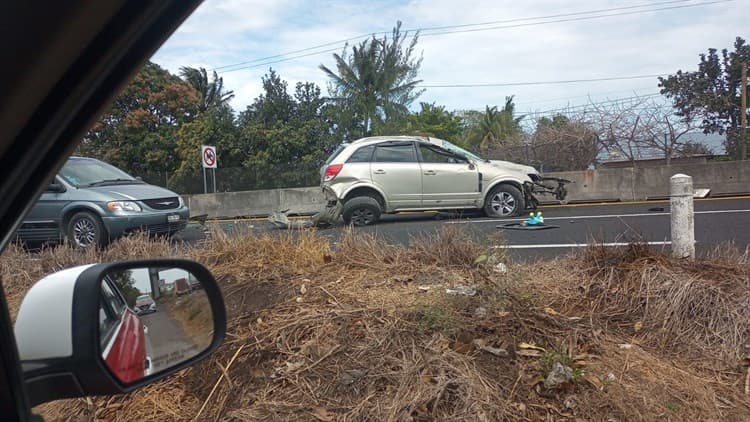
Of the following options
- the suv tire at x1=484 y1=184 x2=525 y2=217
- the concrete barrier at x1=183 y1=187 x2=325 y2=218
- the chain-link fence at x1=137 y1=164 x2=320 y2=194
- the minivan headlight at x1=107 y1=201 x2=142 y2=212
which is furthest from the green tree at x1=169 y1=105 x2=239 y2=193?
the suv tire at x1=484 y1=184 x2=525 y2=217

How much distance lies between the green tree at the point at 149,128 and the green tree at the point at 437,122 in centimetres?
1404

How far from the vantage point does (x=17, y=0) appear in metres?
0.99

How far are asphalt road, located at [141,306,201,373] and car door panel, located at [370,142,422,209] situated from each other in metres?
8.73

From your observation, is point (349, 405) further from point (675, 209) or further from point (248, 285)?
point (675, 209)

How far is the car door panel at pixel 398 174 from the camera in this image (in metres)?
10.5

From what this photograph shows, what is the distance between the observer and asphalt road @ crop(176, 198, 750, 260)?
213 inches

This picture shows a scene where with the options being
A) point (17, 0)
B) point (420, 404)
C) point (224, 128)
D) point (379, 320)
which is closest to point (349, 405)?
point (420, 404)

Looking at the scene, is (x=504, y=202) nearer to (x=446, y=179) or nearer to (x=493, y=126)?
(x=446, y=179)

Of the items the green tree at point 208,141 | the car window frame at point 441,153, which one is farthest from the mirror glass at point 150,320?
the green tree at point 208,141

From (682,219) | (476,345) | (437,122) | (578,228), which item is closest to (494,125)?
(437,122)

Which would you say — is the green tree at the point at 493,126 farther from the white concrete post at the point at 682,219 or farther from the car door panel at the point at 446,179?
the white concrete post at the point at 682,219

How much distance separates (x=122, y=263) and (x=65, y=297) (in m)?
0.25

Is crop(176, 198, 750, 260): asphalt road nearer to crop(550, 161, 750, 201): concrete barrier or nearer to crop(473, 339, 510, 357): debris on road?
crop(550, 161, 750, 201): concrete barrier

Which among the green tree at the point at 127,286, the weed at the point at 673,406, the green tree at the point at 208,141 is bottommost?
the weed at the point at 673,406
